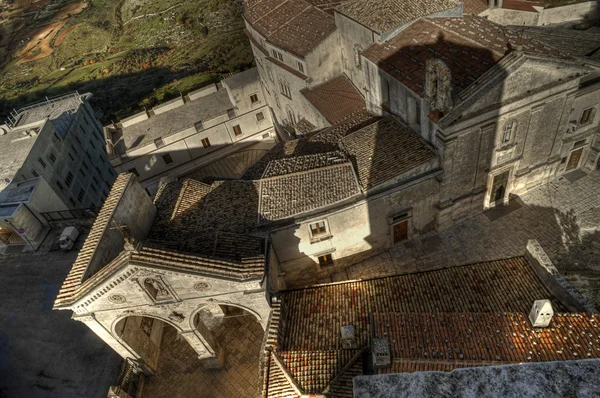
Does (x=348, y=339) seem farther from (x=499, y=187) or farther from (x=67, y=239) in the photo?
(x=67, y=239)

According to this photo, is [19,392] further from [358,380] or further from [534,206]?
[534,206]

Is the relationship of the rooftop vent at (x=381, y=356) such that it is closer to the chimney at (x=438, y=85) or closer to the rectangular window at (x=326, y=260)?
the rectangular window at (x=326, y=260)

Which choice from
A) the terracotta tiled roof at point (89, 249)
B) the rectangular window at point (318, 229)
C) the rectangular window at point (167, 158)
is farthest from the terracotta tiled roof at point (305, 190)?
the rectangular window at point (167, 158)

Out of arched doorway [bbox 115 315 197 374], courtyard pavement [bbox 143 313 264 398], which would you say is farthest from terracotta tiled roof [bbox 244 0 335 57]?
arched doorway [bbox 115 315 197 374]

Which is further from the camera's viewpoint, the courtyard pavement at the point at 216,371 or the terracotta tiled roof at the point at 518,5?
the terracotta tiled roof at the point at 518,5

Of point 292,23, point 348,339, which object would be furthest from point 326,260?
point 292,23
